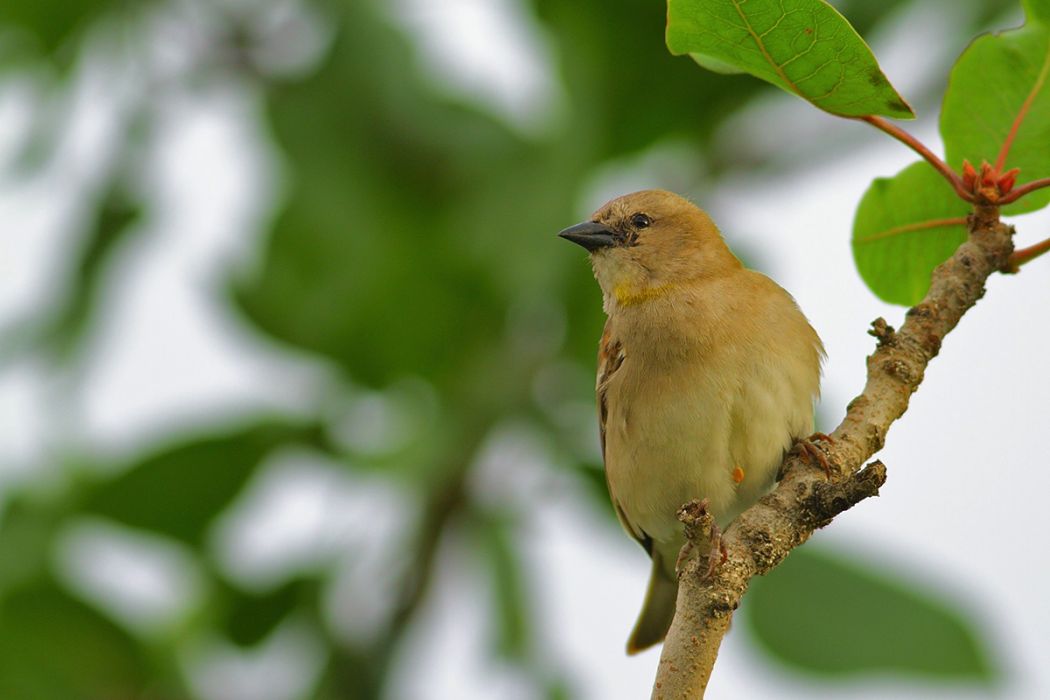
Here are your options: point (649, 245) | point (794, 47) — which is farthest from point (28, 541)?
point (794, 47)

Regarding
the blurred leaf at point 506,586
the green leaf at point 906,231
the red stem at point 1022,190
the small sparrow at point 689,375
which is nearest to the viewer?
the red stem at point 1022,190

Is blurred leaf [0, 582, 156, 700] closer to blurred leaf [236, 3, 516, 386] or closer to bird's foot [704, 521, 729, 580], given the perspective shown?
blurred leaf [236, 3, 516, 386]

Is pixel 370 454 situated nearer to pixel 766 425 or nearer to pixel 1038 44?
pixel 766 425

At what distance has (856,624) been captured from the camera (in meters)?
4.14

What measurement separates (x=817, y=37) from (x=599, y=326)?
7.36 ft

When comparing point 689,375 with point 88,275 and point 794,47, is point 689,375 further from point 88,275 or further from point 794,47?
point 88,275

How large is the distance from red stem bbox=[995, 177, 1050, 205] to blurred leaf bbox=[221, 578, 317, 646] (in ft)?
9.58

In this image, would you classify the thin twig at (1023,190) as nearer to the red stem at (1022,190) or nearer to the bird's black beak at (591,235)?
the red stem at (1022,190)

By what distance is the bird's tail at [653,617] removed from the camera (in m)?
4.52

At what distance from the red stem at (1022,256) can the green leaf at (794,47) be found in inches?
14.6

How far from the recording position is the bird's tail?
14.8 feet

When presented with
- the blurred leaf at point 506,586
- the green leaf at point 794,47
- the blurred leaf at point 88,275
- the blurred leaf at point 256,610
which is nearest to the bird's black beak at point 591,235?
the blurred leaf at point 506,586

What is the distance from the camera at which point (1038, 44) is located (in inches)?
99.8

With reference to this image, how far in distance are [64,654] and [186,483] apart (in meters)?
0.75
